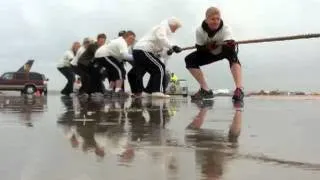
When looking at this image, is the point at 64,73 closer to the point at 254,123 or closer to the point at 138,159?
the point at 254,123

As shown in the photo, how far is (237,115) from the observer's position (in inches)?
318

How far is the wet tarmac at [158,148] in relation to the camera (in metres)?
3.76

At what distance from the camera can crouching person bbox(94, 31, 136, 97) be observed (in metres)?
16.7

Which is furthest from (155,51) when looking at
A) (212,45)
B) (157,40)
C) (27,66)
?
(27,66)

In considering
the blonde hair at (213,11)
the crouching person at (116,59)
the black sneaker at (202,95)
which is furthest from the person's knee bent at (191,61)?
the crouching person at (116,59)

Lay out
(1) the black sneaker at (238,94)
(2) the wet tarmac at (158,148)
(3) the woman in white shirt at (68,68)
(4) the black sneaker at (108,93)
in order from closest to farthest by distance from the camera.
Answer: (2) the wet tarmac at (158,148) < (1) the black sneaker at (238,94) < (4) the black sneaker at (108,93) < (3) the woman in white shirt at (68,68)

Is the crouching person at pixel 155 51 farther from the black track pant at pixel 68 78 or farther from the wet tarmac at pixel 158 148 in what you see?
the black track pant at pixel 68 78

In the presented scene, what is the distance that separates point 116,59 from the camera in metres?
17.1

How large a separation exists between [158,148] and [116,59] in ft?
40.9

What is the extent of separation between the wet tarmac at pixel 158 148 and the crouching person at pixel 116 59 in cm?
920

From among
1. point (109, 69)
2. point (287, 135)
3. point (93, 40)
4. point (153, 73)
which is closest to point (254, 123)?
point (287, 135)

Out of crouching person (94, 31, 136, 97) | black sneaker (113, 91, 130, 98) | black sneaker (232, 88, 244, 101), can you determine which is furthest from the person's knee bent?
crouching person (94, 31, 136, 97)

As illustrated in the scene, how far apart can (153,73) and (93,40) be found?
533cm

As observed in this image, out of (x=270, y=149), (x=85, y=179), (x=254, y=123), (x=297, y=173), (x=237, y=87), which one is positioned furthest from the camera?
(x=237, y=87)
